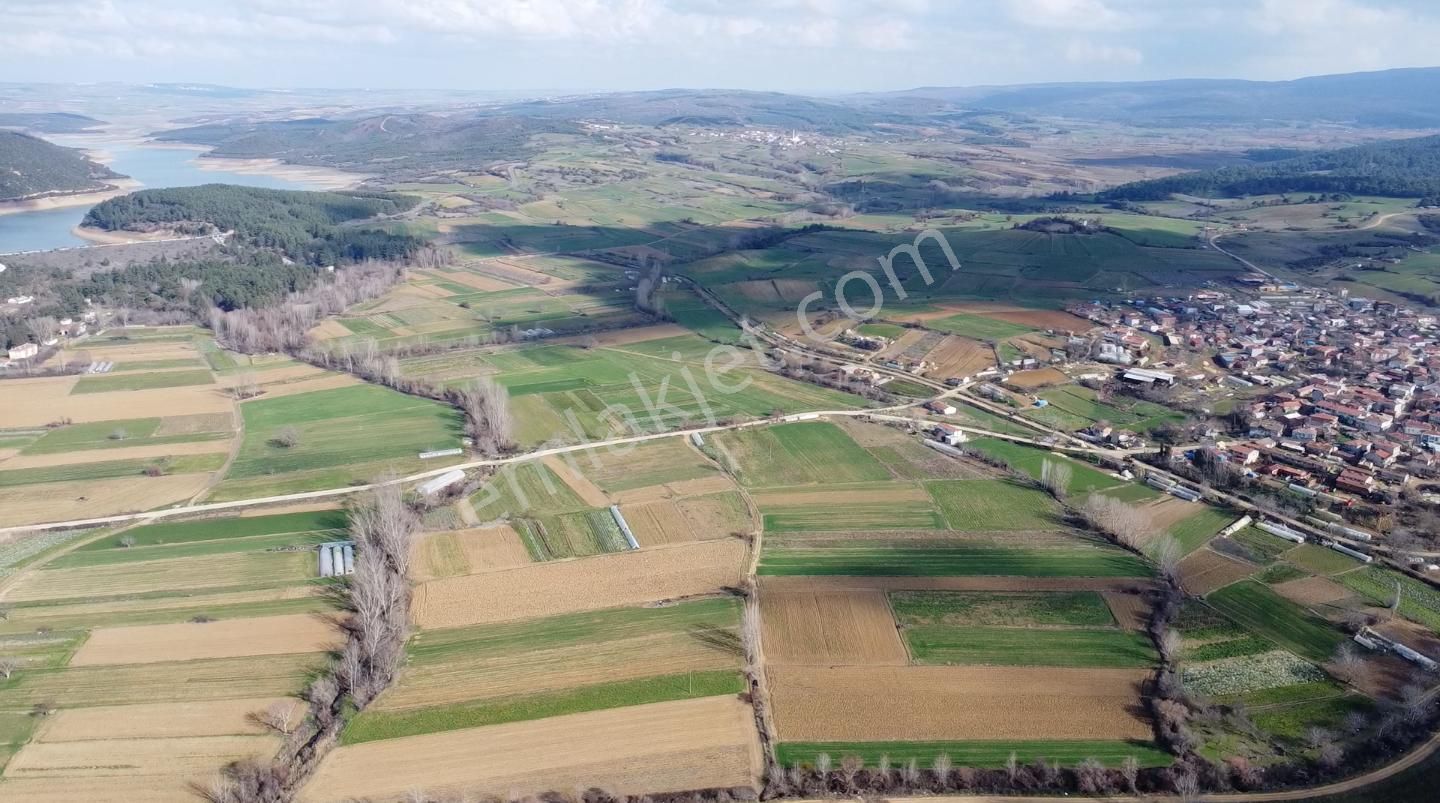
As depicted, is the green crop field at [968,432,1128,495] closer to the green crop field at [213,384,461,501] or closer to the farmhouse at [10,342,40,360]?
the green crop field at [213,384,461,501]

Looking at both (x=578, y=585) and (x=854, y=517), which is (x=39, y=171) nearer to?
(x=578, y=585)

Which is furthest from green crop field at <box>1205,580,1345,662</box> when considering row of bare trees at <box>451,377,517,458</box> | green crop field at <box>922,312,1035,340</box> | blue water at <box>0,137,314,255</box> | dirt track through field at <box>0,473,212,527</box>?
blue water at <box>0,137,314,255</box>

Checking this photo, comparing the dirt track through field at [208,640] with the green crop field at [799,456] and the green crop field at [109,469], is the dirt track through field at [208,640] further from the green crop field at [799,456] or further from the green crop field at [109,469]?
the green crop field at [799,456]

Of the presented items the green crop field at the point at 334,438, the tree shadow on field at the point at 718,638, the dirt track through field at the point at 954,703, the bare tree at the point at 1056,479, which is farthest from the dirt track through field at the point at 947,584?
the green crop field at the point at 334,438

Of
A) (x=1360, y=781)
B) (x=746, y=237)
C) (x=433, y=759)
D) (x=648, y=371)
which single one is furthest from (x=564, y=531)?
(x=746, y=237)

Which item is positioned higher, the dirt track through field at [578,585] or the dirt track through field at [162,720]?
the dirt track through field at [578,585]

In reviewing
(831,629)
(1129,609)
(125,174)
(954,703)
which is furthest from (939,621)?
(125,174)
